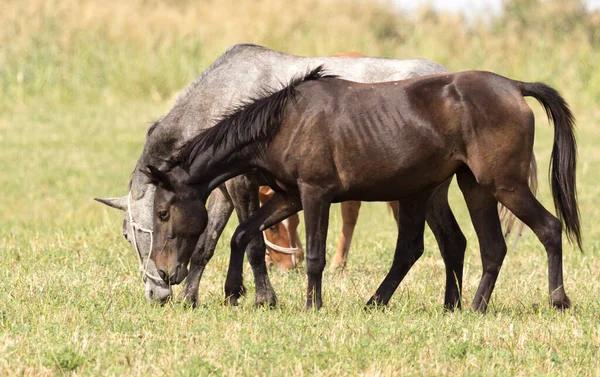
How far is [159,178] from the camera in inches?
271

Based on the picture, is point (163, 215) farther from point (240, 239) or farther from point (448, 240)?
point (448, 240)

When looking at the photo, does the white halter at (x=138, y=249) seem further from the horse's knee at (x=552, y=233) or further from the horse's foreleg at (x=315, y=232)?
the horse's knee at (x=552, y=233)

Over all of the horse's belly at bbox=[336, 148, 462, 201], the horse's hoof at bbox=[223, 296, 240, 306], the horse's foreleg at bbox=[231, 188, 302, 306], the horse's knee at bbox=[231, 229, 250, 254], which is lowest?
the horse's hoof at bbox=[223, 296, 240, 306]

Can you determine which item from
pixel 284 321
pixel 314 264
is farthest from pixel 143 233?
pixel 284 321

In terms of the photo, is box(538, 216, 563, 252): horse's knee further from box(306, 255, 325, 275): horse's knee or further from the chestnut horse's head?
the chestnut horse's head

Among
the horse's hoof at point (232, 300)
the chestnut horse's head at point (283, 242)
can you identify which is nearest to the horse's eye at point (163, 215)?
the horse's hoof at point (232, 300)

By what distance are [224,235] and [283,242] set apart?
1.26 metres

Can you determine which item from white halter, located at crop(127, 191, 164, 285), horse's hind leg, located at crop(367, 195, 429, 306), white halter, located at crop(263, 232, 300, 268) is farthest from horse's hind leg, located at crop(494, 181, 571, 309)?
white halter, located at crop(263, 232, 300, 268)

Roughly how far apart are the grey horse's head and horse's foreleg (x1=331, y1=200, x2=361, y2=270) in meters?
2.52

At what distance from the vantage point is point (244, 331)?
6.07 m

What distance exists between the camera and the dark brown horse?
6.65 m

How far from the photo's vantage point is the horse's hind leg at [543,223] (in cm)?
669

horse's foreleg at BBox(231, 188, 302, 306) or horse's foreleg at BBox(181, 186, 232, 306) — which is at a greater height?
horse's foreleg at BBox(231, 188, 302, 306)

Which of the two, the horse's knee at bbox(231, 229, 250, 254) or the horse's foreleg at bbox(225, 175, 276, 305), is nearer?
the horse's knee at bbox(231, 229, 250, 254)
